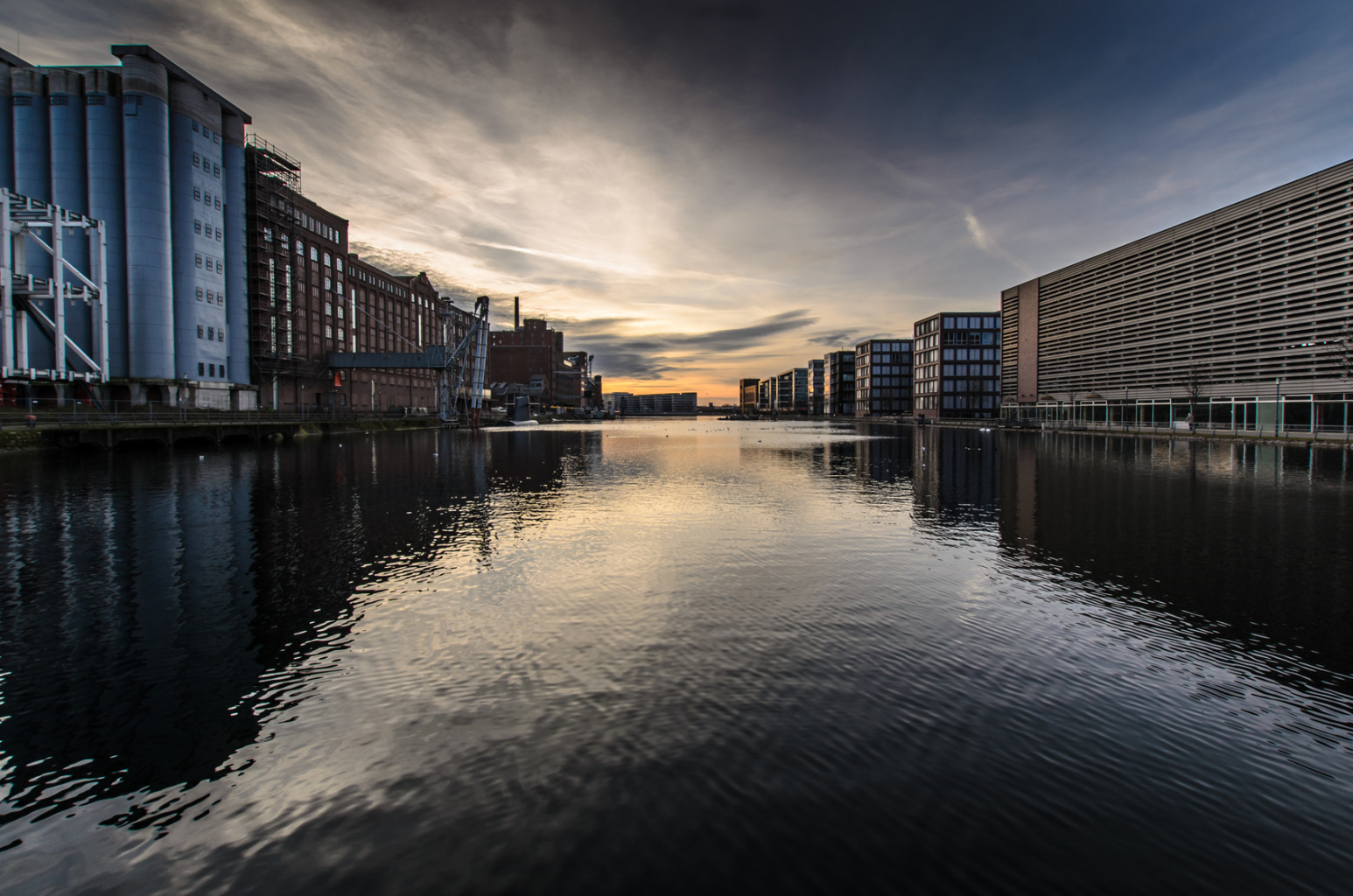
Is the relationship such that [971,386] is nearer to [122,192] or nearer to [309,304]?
[309,304]

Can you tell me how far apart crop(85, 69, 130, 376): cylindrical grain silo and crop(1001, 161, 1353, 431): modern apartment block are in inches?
4449

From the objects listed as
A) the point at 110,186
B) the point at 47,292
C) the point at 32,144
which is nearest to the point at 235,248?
the point at 110,186

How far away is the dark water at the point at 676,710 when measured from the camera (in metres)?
5.22

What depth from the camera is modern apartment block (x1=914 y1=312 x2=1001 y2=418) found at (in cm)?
14775

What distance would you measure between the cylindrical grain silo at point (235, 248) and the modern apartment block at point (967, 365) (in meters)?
139

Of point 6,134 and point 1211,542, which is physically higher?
point 6,134

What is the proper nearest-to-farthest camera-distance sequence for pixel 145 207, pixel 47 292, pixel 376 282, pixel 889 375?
pixel 47 292
pixel 145 207
pixel 376 282
pixel 889 375

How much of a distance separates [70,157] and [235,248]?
617 inches

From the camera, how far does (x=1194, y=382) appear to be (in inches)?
2586

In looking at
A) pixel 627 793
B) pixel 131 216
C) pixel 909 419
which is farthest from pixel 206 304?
pixel 909 419

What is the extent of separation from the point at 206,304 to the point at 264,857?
8252 cm

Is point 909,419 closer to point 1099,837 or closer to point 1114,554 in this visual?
point 1114,554

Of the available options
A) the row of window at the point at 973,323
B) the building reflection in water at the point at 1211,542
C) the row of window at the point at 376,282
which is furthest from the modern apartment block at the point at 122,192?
the row of window at the point at 973,323

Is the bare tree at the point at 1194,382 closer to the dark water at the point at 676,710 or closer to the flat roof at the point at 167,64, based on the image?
the dark water at the point at 676,710
